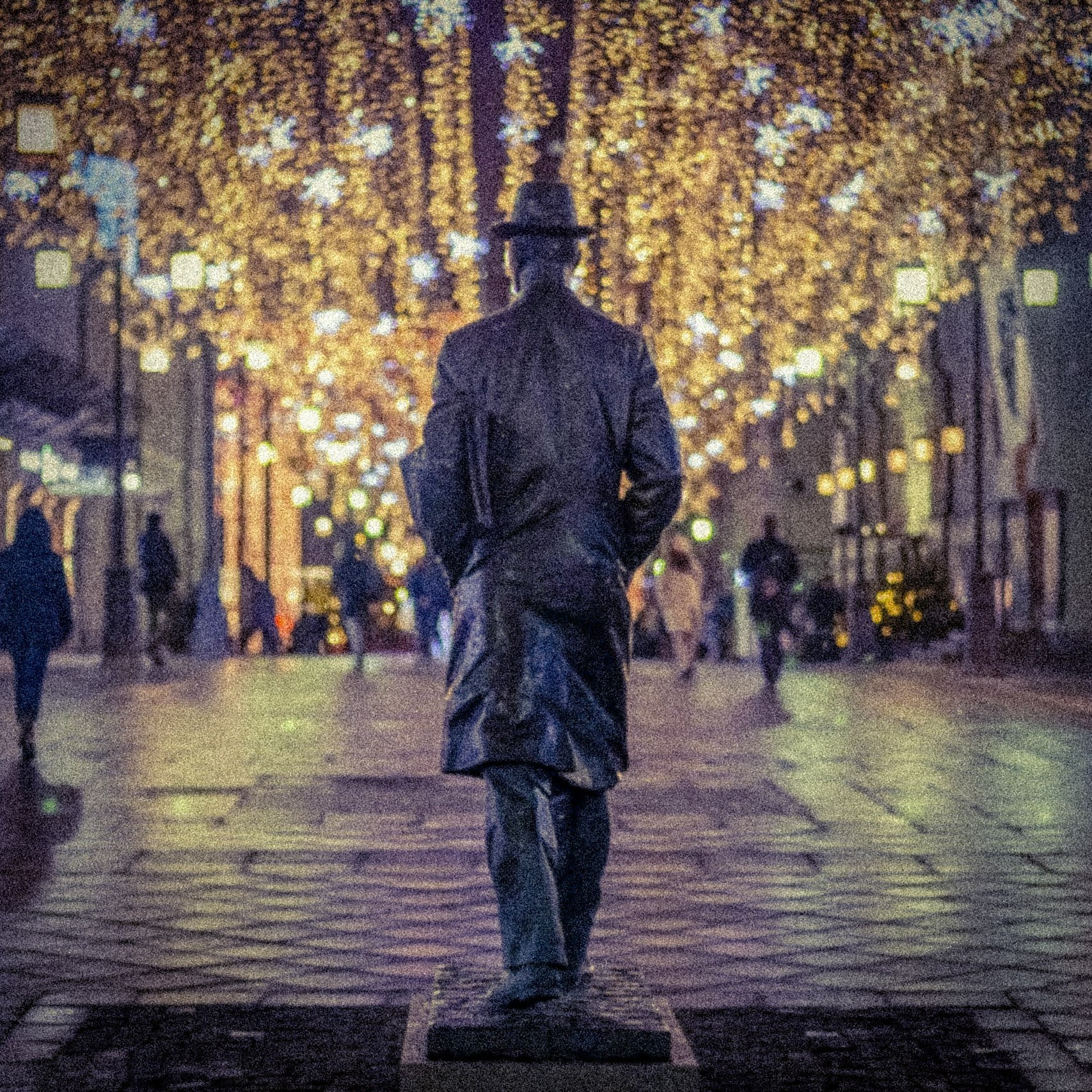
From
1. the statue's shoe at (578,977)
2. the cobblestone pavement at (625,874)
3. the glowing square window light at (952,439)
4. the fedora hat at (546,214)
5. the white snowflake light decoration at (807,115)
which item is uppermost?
the white snowflake light decoration at (807,115)

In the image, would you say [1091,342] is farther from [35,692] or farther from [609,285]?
[35,692]

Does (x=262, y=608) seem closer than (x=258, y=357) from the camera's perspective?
No

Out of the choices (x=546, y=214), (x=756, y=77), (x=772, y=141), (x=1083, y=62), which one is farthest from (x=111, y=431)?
(x=546, y=214)

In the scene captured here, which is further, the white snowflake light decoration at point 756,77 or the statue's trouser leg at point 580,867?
the white snowflake light decoration at point 756,77

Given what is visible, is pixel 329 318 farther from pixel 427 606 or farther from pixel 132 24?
pixel 132 24

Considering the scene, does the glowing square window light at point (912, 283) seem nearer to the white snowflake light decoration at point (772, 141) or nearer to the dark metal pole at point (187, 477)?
the white snowflake light decoration at point (772, 141)

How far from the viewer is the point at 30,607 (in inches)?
583

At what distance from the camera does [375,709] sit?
20.0 metres

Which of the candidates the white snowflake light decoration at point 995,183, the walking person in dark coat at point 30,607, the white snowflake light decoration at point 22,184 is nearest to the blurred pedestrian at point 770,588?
the walking person in dark coat at point 30,607

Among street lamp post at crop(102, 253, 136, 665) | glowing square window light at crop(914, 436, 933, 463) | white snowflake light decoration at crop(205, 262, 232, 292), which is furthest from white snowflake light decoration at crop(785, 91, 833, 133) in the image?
glowing square window light at crop(914, 436, 933, 463)

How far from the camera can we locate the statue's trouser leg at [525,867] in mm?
5207

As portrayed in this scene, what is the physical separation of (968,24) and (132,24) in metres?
8.56

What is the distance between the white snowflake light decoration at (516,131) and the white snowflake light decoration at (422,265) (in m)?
3.51

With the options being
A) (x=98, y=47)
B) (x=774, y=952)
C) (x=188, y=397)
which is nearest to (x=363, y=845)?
(x=774, y=952)
